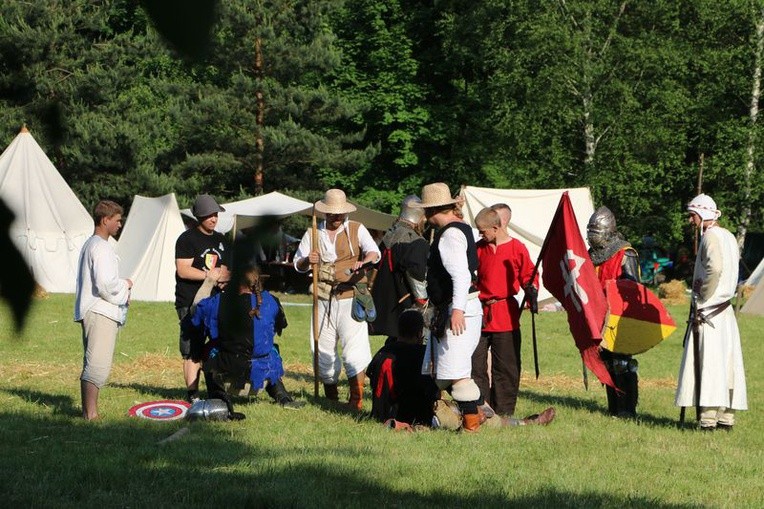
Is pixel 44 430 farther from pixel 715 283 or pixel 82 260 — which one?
pixel 715 283

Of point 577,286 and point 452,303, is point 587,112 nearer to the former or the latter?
point 577,286

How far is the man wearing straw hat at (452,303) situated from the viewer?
23.5ft

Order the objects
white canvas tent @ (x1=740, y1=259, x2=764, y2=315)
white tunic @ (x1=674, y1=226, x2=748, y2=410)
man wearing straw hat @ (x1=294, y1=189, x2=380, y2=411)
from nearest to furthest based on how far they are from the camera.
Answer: white tunic @ (x1=674, y1=226, x2=748, y2=410), man wearing straw hat @ (x1=294, y1=189, x2=380, y2=411), white canvas tent @ (x1=740, y1=259, x2=764, y2=315)

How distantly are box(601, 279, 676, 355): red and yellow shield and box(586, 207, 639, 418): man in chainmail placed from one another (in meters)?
0.11

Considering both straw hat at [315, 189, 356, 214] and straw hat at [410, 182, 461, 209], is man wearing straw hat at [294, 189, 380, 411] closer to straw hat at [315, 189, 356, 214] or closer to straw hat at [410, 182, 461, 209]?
straw hat at [315, 189, 356, 214]

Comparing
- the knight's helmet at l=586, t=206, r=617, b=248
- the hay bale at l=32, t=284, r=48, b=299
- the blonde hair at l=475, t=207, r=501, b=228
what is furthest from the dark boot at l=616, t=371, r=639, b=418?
the hay bale at l=32, t=284, r=48, b=299

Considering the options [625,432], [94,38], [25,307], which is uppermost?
[94,38]

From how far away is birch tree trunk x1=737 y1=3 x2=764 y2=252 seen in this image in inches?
1153

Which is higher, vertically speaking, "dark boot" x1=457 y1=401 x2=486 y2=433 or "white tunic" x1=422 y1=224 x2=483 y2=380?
"white tunic" x1=422 y1=224 x2=483 y2=380

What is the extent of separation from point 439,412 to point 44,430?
246 cm

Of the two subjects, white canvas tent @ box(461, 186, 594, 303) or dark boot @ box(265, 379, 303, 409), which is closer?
dark boot @ box(265, 379, 303, 409)

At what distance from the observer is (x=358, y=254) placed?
9.02 m

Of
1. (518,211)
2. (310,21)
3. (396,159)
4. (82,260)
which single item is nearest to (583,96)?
(396,159)

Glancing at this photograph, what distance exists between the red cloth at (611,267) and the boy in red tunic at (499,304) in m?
0.55
